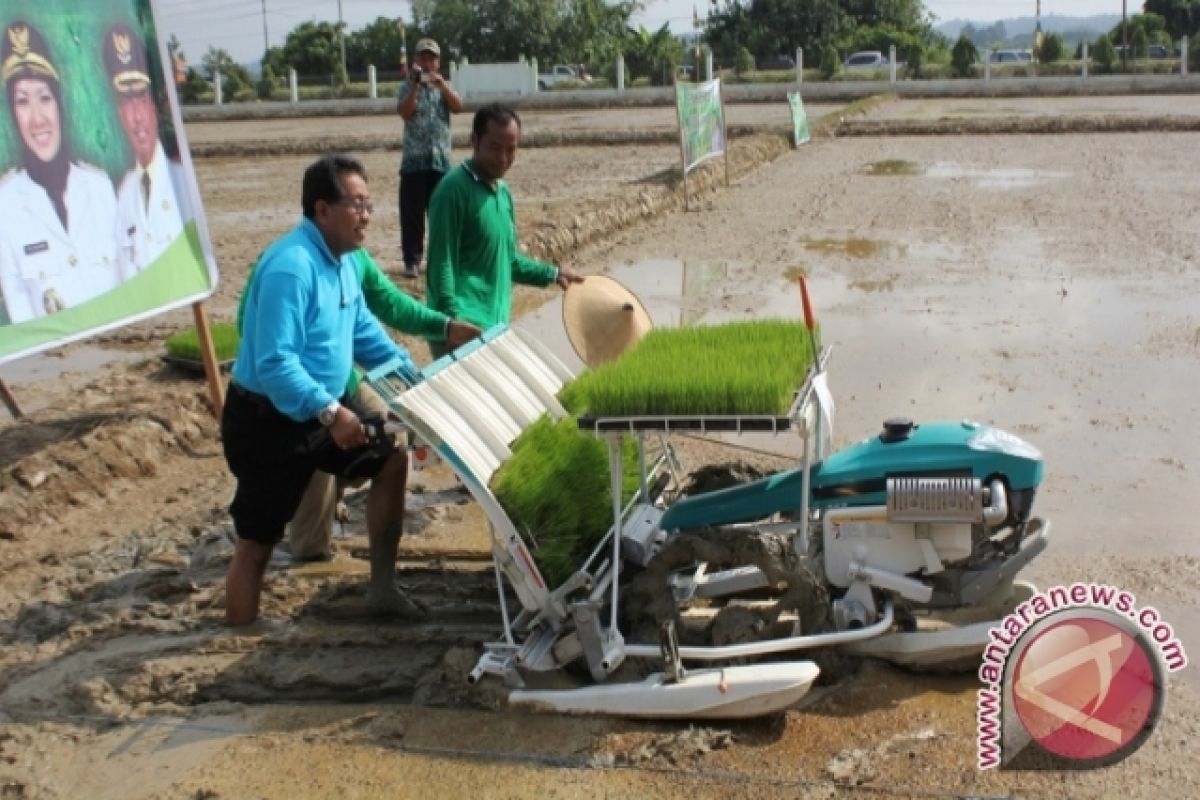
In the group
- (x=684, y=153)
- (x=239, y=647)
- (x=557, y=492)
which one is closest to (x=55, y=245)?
(x=239, y=647)

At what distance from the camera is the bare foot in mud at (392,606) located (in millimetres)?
4949

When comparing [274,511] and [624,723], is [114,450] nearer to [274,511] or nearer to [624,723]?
[274,511]

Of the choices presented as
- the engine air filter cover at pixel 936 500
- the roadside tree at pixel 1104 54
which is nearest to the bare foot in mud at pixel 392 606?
the engine air filter cover at pixel 936 500

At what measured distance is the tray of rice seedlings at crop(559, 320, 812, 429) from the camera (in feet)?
12.7

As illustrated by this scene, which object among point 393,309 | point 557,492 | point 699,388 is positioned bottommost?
point 557,492

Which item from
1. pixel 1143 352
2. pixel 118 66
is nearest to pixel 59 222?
pixel 118 66

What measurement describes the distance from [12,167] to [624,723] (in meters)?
3.77

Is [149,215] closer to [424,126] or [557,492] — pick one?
[557,492]

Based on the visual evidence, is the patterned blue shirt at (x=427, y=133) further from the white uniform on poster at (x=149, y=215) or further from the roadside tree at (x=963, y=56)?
the roadside tree at (x=963, y=56)

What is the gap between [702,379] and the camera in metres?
3.99

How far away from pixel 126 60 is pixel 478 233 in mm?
2228

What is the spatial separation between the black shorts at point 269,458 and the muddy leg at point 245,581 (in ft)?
0.20

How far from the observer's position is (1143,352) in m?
8.54

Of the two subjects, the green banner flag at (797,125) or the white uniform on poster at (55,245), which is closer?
the white uniform on poster at (55,245)
